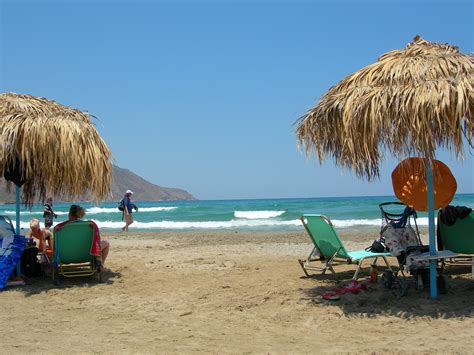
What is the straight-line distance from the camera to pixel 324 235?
6.27m

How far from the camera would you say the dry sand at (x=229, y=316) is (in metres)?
3.97

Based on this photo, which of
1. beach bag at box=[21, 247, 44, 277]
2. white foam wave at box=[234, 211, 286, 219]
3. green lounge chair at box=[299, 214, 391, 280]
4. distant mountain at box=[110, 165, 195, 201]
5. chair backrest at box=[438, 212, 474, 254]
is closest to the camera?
chair backrest at box=[438, 212, 474, 254]

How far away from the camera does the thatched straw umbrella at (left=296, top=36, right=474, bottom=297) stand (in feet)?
14.4

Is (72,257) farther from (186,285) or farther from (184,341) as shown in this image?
→ (184,341)

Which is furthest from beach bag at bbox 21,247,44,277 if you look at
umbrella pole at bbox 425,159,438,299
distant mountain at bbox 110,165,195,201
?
distant mountain at bbox 110,165,195,201

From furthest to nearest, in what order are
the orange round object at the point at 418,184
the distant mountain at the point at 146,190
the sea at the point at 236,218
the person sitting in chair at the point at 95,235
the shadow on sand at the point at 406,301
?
the distant mountain at the point at 146,190, the sea at the point at 236,218, the person sitting in chair at the point at 95,235, the orange round object at the point at 418,184, the shadow on sand at the point at 406,301

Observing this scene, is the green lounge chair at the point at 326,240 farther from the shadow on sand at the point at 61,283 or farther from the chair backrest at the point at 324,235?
the shadow on sand at the point at 61,283

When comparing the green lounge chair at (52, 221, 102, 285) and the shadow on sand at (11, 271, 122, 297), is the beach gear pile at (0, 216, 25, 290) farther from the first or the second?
the green lounge chair at (52, 221, 102, 285)

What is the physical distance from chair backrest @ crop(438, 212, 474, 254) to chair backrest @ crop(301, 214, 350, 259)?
1099 mm

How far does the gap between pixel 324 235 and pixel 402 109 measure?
2.24 meters


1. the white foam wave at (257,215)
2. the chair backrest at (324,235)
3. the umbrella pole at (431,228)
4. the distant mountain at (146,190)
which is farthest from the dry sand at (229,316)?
the distant mountain at (146,190)

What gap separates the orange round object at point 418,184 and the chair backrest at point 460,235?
15.2 inches

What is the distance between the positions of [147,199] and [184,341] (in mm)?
99970

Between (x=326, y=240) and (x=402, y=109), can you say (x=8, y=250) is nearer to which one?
(x=326, y=240)
